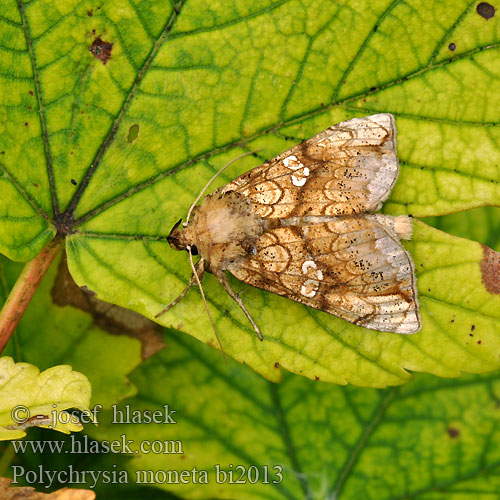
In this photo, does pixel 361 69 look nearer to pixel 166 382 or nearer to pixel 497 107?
pixel 497 107

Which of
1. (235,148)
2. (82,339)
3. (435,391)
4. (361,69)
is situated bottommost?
(435,391)

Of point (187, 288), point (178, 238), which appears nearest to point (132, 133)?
point (178, 238)

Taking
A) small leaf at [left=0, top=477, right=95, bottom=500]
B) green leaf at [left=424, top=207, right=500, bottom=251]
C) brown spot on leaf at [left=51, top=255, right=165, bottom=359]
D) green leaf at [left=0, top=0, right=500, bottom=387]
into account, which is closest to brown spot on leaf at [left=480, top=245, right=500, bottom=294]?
green leaf at [left=0, top=0, right=500, bottom=387]

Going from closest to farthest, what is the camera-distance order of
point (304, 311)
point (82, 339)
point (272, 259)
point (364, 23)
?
point (364, 23)
point (304, 311)
point (272, 259)
point (82, 339)

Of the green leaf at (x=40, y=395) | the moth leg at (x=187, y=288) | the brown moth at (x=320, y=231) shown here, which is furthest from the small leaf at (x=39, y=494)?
the brown moth at (x=320, y=231)

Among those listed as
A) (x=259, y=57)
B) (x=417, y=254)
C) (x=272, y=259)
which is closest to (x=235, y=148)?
(x=259, y=57)

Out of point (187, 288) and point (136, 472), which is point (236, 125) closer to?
point (187, 288)

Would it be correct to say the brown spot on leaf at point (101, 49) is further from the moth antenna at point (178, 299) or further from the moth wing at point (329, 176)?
the moth antenna at point (178, 299)
